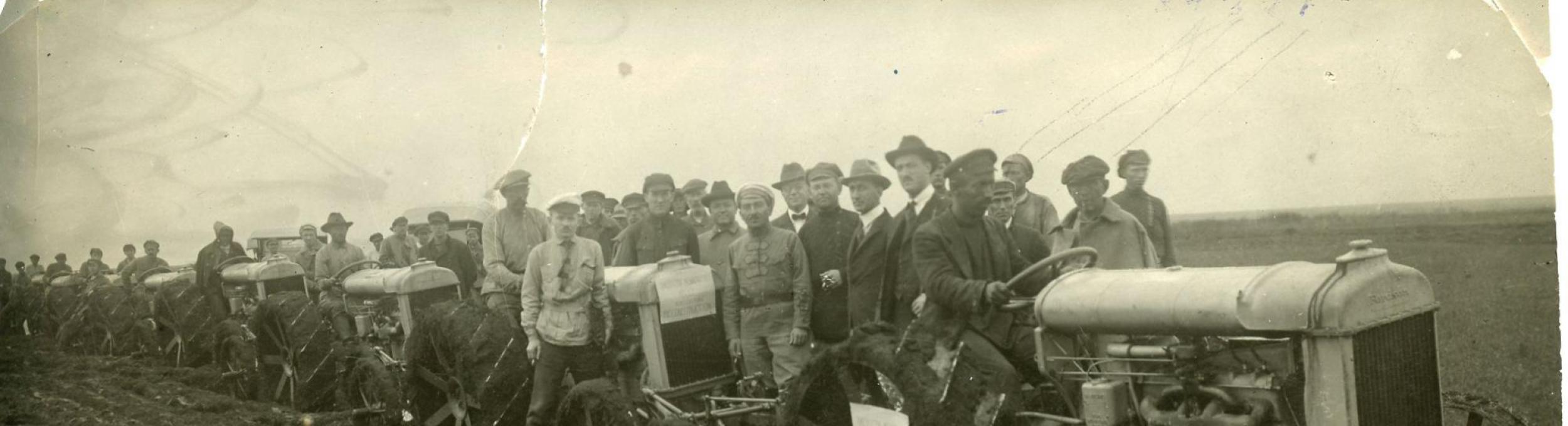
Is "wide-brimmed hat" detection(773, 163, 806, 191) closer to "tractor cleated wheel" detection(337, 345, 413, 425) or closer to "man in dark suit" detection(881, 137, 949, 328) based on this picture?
"man in dark suit" detection(881, 137, 949, 328)

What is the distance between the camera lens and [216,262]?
833 centimetres

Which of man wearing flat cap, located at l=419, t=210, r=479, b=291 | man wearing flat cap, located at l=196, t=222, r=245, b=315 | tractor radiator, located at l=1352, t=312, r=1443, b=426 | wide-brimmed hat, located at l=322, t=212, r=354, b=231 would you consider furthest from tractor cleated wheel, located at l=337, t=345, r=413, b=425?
tractor radiator, located at l=1352, t=312, r=1443, b=426

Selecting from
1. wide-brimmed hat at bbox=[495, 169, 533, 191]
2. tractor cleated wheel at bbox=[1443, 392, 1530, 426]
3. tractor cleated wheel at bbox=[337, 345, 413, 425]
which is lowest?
tractor cleated wheel at bbox=[1443, 392, 1530, 426]

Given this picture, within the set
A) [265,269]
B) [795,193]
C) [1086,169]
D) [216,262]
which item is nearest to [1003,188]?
[1086,169]

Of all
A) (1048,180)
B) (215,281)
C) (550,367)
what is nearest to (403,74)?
(550,367)

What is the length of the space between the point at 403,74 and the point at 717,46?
202cm

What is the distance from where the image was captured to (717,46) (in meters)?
5.99

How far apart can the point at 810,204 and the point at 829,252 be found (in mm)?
284

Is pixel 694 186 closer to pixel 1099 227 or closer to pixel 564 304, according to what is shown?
pixel 564 304

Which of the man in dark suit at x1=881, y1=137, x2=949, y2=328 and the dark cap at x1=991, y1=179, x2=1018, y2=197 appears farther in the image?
the man in dark suit at x1=881, y1=137, x2=949, y2=328

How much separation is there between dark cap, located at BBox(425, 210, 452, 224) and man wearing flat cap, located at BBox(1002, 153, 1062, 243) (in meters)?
3.73

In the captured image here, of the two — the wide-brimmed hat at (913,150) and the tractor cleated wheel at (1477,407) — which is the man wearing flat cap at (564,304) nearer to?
the wide-brimmed hat at (913,150)

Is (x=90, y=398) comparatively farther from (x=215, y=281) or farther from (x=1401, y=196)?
(x=1401, y=196)

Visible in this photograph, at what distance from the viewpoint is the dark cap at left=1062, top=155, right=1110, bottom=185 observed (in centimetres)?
488
